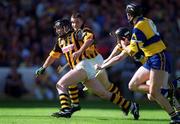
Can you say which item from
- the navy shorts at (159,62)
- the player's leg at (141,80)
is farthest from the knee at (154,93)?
the player's leg at (141,80)

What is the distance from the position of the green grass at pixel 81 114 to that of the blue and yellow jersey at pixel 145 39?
1.49m

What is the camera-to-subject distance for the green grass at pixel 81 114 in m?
12.9

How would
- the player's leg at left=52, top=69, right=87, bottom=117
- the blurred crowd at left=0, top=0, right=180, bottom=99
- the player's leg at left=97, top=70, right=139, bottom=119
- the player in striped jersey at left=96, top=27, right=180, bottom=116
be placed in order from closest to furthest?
1. the player in striped jersey at left=96, top=27, right=180, bottom=116
2. the player's leg at left=52, top=69, right=87, bottom=117
3. the player's leg at left=97, top=70, right=139, bottom=119
4. the blurred crowd at left=0, top=0, right=180, bottom=99

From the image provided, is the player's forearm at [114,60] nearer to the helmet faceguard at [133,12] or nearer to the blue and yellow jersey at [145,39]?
the blue and yellow jersey at [145,39]

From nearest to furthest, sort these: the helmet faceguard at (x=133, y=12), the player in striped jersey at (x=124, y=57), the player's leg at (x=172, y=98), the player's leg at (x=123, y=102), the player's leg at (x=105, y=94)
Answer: the helmet faceguard at (x=133, y=12)
the player in striped jersey at (x=124, y=57)
the player's leg at (x=172, y=98)
the player's leg at (x=123, y=102)
the player's leg at (x=105, y=94)

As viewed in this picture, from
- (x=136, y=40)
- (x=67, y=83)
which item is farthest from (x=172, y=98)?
(x=67, y=83)

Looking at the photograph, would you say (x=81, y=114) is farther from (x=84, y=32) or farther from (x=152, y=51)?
(x=152, y=51)

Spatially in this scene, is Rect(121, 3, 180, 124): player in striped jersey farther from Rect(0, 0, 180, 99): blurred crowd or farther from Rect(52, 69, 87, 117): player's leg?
Rect(0, 0, 180, 99): blurred crowd

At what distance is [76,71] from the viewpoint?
13.6 metres

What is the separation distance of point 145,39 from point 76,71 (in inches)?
82.7

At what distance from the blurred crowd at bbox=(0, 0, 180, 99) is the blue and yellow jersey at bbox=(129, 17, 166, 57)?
27.9 ft

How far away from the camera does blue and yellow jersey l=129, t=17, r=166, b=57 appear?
1190 centimetres

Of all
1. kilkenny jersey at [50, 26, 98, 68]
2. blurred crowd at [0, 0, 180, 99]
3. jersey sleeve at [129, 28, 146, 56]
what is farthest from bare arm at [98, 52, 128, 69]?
blurred crowd at [0, 0, 180, 99]

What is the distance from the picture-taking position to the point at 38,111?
1584 centimetres
